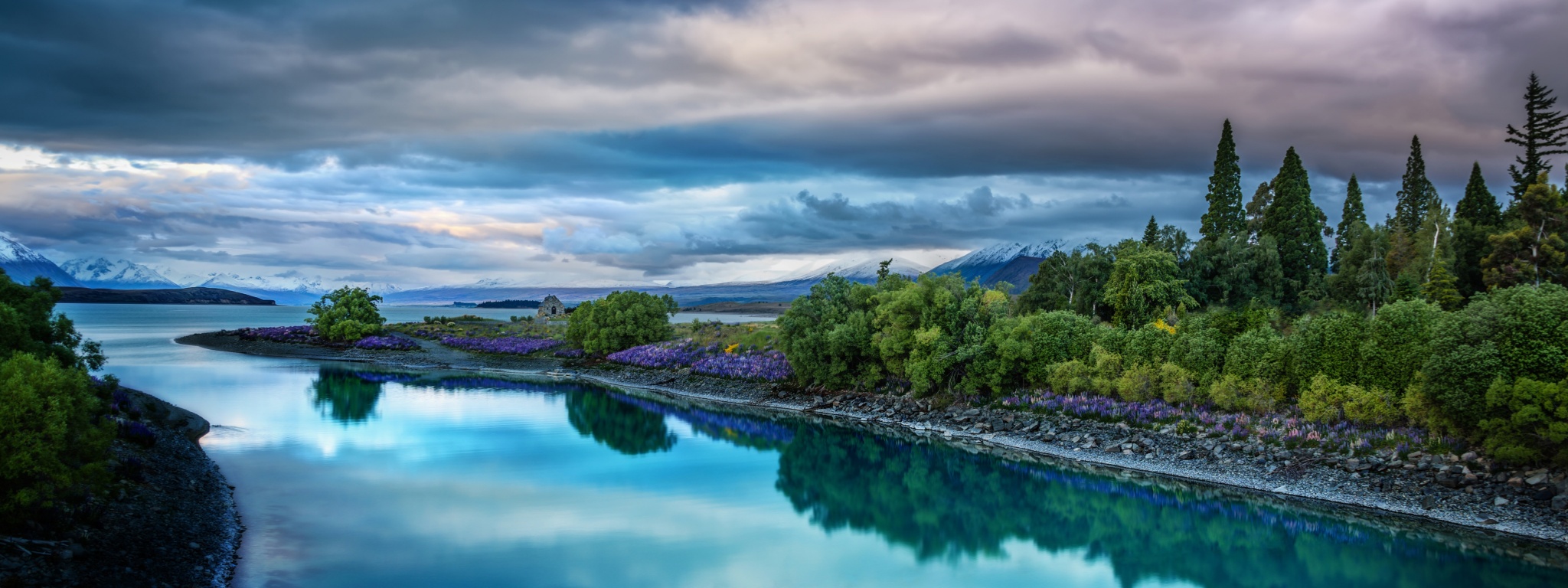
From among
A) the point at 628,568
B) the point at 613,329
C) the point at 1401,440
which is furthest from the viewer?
the point at 613,329

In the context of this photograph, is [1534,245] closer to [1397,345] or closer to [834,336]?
[1397,345]

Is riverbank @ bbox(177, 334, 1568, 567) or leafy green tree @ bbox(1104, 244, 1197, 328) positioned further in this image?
leafy green tree @ bbox(1104, 244, 1197, 328)

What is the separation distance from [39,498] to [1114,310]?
5450cm

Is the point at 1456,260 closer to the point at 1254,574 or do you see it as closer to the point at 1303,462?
the point at 1303,462

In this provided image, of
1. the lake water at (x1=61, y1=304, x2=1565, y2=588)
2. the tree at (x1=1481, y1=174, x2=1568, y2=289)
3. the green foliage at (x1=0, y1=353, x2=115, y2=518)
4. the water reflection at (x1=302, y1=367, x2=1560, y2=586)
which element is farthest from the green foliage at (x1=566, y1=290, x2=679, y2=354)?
the tree at (x1=1481, y1=174, x2=1568, y2=289)

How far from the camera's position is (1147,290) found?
51.2 metres

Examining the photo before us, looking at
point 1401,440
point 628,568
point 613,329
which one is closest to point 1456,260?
point 1401,440

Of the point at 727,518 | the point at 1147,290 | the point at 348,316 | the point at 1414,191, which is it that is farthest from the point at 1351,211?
the point at 348,316

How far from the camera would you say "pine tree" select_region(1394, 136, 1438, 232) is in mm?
73375

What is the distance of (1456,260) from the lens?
53750 mm

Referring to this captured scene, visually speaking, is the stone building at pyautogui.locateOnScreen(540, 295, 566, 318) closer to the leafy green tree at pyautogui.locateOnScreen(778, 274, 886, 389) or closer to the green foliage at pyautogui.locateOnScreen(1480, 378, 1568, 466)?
the leafy green tree at pyautogui.locateOnScreen(778, 274, 886, 389)

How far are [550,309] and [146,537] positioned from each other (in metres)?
99.6

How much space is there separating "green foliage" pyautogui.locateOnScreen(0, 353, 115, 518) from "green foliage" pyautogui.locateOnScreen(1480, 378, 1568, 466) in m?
35.4

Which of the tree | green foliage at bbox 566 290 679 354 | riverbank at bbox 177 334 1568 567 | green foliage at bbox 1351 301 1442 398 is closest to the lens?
riverbank at bbox 177 334 1568 567
